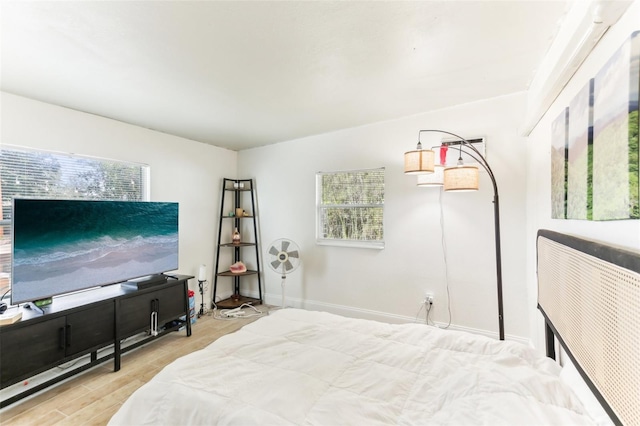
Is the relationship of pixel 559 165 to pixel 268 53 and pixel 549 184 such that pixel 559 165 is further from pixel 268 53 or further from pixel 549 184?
pixel 268 53

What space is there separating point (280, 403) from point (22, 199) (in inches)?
94.8

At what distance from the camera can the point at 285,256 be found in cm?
363

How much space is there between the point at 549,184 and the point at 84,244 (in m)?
3.61

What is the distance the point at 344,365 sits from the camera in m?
1.37

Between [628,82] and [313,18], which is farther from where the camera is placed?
[313,18]

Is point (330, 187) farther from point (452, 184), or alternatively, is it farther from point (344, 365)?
point (344, 365)

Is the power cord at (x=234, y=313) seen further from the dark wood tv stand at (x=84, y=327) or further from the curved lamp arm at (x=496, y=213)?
the curved lamp arm at (x=496, y=213)

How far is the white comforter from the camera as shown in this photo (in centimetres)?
102

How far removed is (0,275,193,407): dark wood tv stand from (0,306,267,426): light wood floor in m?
0.10

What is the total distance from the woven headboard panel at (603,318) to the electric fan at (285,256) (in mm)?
2749

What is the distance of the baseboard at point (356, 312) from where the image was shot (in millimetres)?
2686

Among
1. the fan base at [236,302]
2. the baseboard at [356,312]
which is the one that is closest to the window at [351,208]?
the baseboard at [356,312]

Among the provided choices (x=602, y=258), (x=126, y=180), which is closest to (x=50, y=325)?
(x=126, y=180)

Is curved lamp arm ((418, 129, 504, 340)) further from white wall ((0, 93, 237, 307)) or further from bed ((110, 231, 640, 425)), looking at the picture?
white wall ((0, 93, 237, 307))
